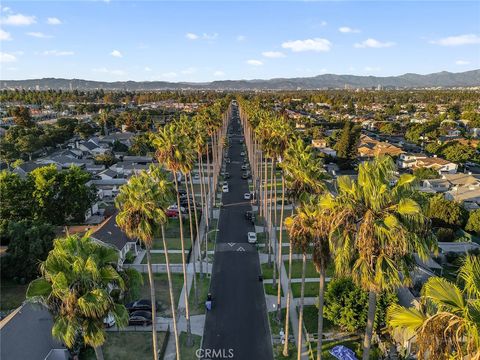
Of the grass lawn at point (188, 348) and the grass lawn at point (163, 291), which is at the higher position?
the grass lawn at point (163, 291)

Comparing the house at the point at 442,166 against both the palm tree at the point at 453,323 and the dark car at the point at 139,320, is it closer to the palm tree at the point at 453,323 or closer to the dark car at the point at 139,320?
the dark car at the point at 139,320

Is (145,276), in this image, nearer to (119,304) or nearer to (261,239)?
(261,239)

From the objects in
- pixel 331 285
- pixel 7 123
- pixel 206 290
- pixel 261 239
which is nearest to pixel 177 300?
pixel 206 290

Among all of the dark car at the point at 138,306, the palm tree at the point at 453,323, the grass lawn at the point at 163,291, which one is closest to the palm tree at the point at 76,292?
the palm tree at the point at 453,323

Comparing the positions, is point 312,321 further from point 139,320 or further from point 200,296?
point 139,320

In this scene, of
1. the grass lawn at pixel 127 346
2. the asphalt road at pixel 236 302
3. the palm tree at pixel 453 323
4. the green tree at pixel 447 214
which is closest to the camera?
the palm tree at pixel 453 323

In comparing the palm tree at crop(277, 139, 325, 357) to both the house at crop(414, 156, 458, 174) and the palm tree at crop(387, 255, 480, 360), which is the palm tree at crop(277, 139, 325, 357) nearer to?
the palm tree at crop(387, 255, 480, 360)

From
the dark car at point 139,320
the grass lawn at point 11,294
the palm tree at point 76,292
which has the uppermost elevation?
the palm tree at point 76,292

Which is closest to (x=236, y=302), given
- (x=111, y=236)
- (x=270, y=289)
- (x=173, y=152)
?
(x=270, y=289)
